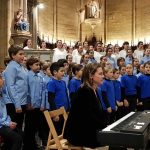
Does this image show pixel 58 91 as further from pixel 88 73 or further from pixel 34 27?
pixel 34 27

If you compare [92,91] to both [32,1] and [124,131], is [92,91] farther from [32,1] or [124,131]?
[32,1]

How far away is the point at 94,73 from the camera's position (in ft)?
13.8

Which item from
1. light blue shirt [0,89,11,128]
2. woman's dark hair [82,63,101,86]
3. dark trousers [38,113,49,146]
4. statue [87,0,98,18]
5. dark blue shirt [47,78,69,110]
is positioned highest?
statue [87,0,98,18]

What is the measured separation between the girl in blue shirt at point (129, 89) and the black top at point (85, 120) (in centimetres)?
405

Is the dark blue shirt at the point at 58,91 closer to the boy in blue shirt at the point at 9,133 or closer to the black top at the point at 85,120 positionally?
the boy in blue shirt at the point at 9,133

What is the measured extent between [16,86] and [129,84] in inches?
127

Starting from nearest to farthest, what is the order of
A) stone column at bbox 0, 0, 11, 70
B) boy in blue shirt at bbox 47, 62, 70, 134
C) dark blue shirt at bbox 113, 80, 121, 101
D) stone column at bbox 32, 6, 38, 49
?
boy in blue shirt at bbox 47, 62, 70, 134
dark blue shirt at bbox 113, 80, 121, 101
stone column at bbox 0, 0, 11, 70
stone column at bbox 32, 6, 38, 49

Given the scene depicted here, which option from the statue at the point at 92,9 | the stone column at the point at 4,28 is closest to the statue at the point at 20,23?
the stone column at the point at 4,28

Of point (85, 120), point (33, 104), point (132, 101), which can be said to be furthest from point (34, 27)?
point (85, 120)

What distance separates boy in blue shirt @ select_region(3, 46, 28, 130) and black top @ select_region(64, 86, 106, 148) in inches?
64.1

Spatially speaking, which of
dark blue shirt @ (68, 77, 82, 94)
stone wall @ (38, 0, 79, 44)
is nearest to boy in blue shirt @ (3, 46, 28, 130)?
dark blue shirt @ (68, 77, 82, 94)

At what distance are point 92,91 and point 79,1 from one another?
15463 mm

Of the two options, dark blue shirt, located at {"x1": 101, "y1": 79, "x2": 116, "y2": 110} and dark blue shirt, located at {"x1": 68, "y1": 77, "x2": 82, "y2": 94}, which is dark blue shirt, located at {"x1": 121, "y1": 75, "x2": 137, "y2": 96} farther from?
dark blue shirt, located at {"x1": 68, "y1": 77, "x2": 82, "y2": 94}

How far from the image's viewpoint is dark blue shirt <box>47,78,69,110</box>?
5.98 metres
